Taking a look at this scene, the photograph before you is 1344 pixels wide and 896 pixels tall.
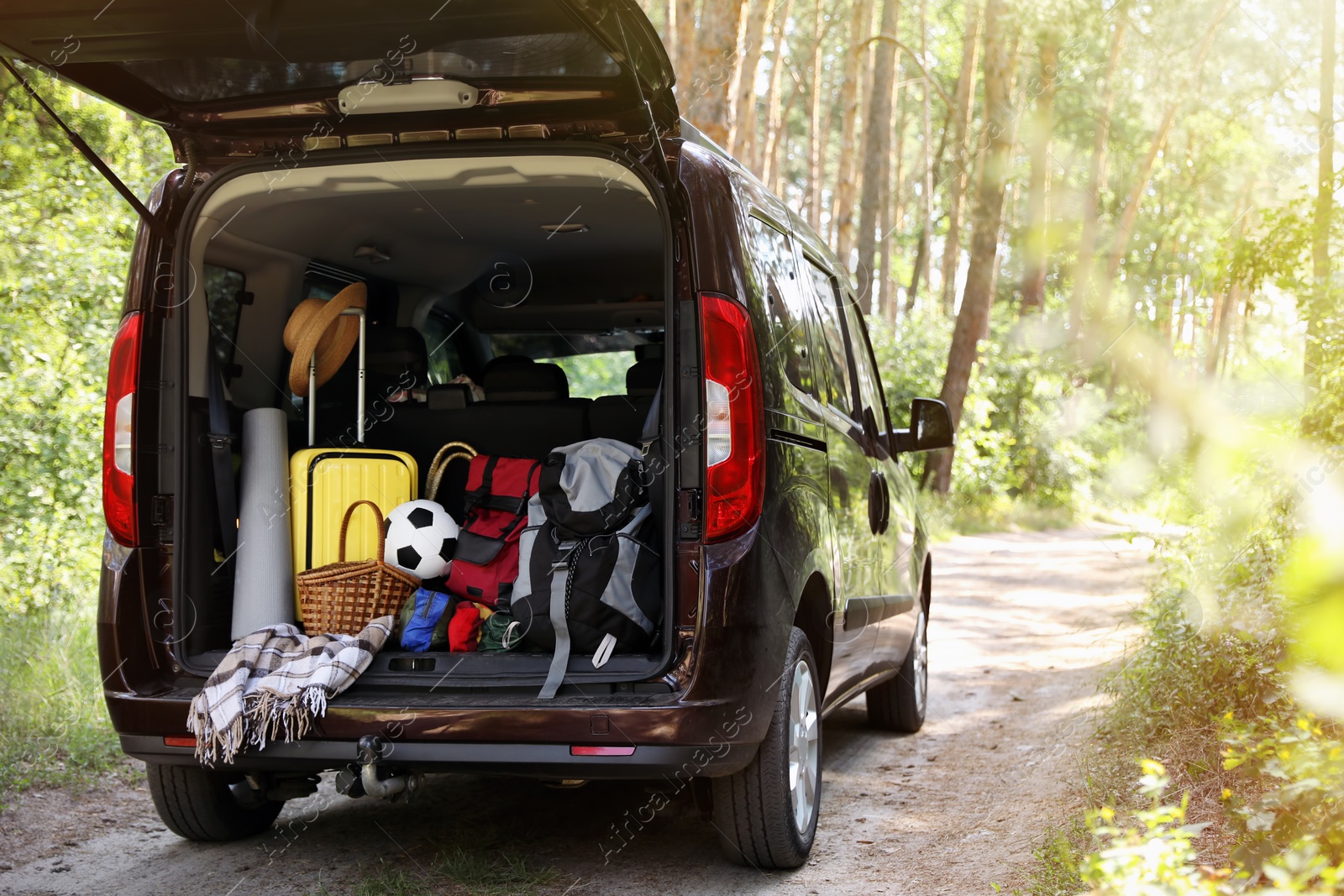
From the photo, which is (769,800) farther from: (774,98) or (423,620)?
(774,98)

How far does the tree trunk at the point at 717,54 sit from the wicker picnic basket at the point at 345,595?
7.87 m

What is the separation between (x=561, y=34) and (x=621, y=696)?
1689 mm

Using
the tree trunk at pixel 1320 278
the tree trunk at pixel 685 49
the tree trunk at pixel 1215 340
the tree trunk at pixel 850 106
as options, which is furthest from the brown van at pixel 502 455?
the tree trunk at pixel 1215 340

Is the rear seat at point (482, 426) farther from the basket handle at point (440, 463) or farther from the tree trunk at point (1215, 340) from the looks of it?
the tree trunk at point (1215, 340)

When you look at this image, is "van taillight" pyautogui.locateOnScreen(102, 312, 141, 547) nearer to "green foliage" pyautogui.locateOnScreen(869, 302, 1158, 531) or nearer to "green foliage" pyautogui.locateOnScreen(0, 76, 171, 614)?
"green foliage" pyautogui.locateOnScreen(0, 76, 171, 614)

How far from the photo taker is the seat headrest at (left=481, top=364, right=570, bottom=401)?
496 centimetres

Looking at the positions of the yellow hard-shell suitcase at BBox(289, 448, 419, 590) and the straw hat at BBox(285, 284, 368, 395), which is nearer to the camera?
the yellow hard-shell suitcase at BBox(289, 448, 419, 590)

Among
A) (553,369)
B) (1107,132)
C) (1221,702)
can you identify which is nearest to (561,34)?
(553,369)

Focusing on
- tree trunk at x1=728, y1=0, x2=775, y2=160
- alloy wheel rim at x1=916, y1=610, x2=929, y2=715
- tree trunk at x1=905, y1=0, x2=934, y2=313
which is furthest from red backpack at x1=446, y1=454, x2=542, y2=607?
tree trunk at x1=905, y1=0, x2=934, y2=313

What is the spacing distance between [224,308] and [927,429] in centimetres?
299

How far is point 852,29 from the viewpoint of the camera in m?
22.1

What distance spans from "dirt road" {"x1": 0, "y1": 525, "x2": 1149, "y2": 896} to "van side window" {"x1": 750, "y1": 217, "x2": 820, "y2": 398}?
151 centimetres

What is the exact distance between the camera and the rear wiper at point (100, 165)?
3.17 m

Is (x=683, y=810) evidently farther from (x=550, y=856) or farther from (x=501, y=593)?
(x=501, y=593)
